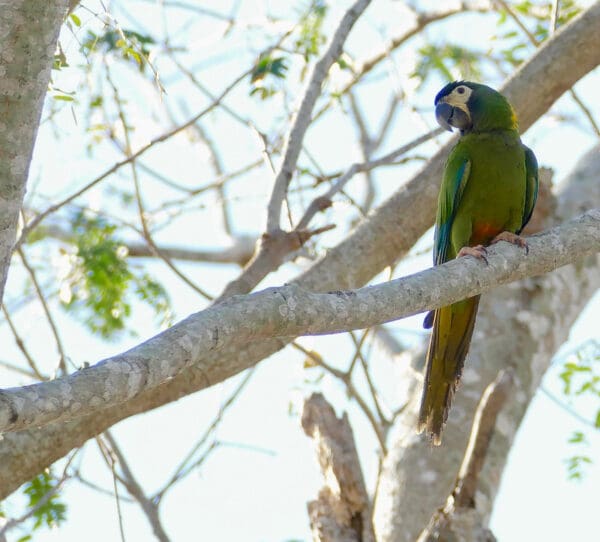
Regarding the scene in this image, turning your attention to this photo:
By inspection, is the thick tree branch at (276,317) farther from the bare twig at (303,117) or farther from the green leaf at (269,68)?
the green leaf at (269,68)

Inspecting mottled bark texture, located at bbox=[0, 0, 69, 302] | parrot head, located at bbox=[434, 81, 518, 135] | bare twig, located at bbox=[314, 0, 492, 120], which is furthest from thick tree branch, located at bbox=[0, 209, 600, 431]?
bare twig, located at bbox=[314, 0, 492, 120]

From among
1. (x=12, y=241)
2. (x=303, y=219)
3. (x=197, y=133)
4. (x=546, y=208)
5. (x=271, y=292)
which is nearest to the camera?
(x=12, y=241)

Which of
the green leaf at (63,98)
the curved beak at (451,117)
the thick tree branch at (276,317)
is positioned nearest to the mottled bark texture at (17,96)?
the thick tree branch at (276,317)

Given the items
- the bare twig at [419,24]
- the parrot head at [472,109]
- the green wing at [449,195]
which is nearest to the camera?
the green wing at [449,195]

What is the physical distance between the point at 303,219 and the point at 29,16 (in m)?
2.13

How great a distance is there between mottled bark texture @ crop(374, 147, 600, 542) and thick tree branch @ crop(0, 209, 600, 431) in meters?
1.63

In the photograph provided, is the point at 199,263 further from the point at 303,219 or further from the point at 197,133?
the point at 303,219

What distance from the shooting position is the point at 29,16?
239cm

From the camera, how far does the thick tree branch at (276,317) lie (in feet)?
6.86

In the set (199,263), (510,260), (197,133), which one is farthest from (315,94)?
(197,133)

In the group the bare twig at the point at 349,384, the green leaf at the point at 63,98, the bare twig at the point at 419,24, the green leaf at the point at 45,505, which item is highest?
the bare twig at the point at 419,24

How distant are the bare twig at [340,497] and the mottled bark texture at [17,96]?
2112 millimetres

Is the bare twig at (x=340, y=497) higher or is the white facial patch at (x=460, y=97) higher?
the white facial patch at (x=460, y=97)

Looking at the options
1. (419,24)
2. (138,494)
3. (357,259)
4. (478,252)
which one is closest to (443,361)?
(357,259)
